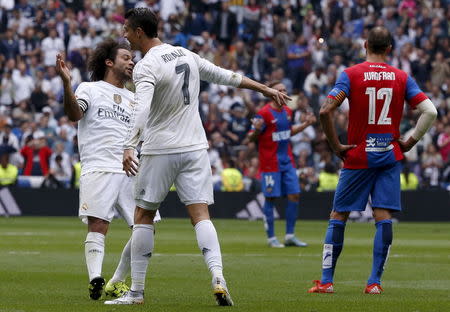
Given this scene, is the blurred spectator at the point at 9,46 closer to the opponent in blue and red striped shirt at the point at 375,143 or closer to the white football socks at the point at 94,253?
the white football socks at the point at 94,253

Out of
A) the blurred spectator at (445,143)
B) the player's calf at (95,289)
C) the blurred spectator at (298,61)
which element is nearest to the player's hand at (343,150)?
the player's calf at (95,289)

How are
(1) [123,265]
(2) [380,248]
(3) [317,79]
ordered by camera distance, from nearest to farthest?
(1) [123,265], (2) [380,248], (3) [317,79]

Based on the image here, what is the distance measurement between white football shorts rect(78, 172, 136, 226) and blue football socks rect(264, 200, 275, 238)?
8.25 metres

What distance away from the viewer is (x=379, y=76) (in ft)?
34.5

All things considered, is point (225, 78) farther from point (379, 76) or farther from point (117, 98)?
point (379, 76)

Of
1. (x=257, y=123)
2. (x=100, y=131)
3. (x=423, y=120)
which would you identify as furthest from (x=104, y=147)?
(x=257, y=123)

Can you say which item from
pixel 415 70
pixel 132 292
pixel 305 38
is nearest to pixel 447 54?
pixel 415 70

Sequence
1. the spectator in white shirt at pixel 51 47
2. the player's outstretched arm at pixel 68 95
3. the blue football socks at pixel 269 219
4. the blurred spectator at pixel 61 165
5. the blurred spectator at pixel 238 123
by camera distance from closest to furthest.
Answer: the player's outstretched arm at pixel 68 95 → the blue football socks at pixel 269 219 → the blurred spectator at pixel 61 165 → the blurred spectator at pixel 238 123 → the spectator in white shirt at pixel 51 47

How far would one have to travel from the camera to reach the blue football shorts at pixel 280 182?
1952cm

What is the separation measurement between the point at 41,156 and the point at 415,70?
11366 millimetres

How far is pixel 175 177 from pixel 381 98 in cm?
222

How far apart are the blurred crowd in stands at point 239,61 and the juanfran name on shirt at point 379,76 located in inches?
748

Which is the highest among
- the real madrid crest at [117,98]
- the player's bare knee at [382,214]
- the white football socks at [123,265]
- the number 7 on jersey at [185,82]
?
the number 7 on jersey at [185,82]

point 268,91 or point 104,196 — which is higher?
point 268,91
